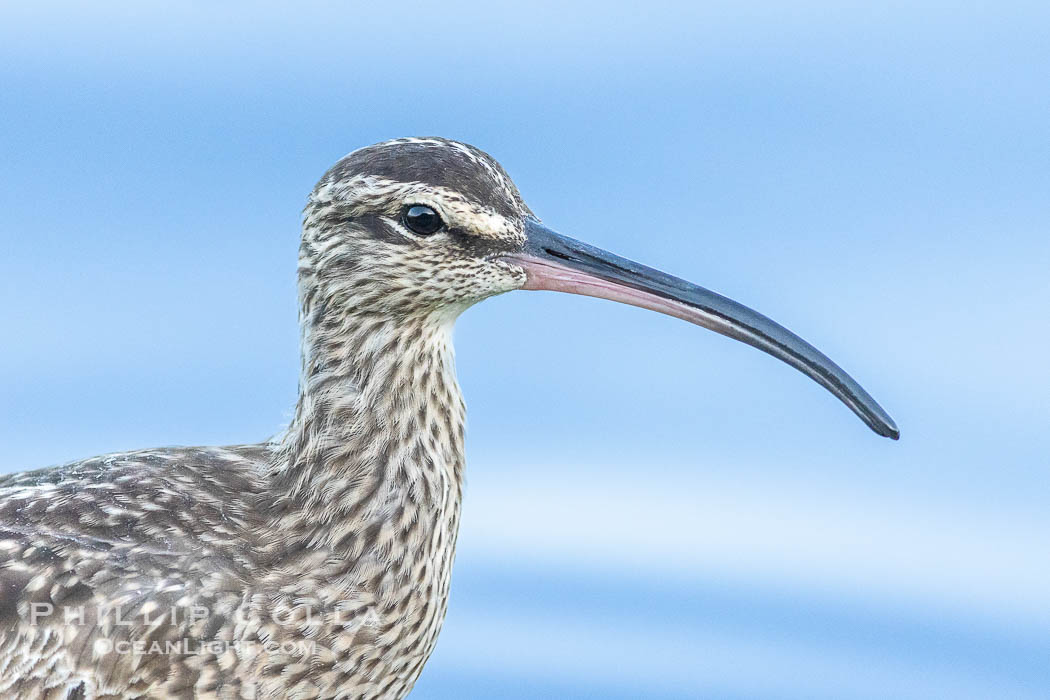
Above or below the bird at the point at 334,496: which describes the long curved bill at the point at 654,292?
above

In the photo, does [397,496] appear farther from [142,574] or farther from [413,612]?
[142,574]

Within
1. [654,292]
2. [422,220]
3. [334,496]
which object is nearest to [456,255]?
[422,220]

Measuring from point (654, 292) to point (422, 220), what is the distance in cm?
45

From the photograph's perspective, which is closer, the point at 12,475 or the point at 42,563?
the point at 42,563

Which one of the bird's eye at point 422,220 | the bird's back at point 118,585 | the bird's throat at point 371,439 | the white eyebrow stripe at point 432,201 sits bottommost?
the bird's back at point 118,585

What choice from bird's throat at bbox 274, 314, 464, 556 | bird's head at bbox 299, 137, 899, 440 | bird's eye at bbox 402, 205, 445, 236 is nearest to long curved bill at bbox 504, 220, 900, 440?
bird's head at bbox 299, 137, 899, 440

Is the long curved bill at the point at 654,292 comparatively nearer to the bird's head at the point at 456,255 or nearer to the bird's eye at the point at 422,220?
the bird's head at the point at 456,255

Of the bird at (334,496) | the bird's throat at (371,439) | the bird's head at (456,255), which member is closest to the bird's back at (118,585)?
the bird at (334,496)

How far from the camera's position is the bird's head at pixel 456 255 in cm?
289

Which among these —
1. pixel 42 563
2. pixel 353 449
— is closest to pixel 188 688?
pixel 42 563

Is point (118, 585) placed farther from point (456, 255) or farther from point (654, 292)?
point (654, 292)

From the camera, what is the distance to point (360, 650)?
3084mm

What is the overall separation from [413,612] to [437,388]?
1.48 ft

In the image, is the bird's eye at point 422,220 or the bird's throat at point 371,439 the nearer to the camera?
the bird's eye at point 422,220
